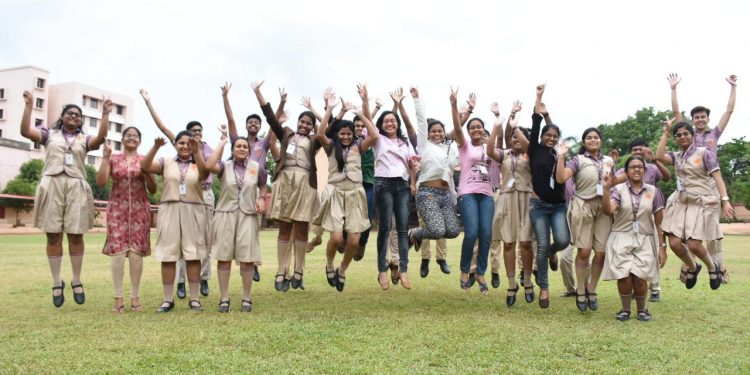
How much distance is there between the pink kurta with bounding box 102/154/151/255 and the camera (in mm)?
8117

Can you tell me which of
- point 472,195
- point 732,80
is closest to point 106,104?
point 472,195

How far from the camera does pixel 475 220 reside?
8.65 meters

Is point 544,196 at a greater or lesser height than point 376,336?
greater

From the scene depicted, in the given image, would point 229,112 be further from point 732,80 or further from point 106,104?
point 732,80

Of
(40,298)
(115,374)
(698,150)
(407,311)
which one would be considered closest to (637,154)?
(698,150)

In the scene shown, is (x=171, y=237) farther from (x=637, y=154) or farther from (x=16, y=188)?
(x=16, y=188)

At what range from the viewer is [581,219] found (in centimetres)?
817

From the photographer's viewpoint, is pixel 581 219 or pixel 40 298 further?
pixel 40 298

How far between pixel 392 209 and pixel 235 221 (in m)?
2.34

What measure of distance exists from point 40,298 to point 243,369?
6.22 m

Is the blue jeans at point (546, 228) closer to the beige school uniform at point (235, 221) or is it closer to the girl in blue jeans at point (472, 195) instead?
the girl in blue jeans at point (472, 195)

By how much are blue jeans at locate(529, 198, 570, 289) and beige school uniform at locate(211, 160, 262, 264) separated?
12.9 ft

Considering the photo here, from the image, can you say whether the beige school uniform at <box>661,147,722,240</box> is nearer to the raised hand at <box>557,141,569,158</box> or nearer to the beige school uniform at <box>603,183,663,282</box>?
the beige school uniform at <box>603,183,663,282</box>

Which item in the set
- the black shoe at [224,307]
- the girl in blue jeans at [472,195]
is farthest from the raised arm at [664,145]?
the black shoe at [224,307]
